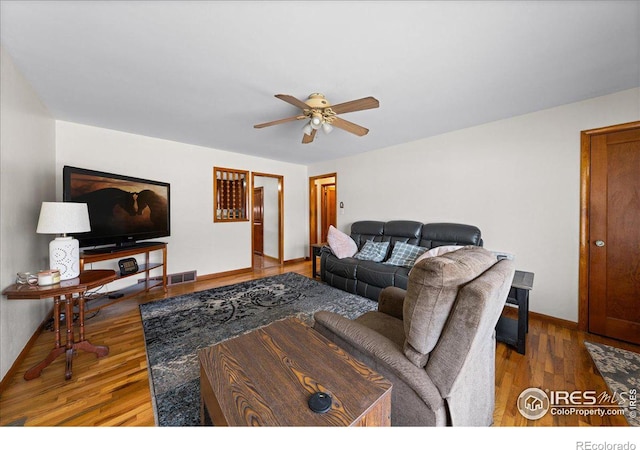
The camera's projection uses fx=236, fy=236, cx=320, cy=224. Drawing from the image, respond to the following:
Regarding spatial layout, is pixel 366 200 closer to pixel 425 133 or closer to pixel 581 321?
pixel 425 133

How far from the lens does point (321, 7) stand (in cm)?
131

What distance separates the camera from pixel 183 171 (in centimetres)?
389

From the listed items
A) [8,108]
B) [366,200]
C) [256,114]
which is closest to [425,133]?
[366,200]

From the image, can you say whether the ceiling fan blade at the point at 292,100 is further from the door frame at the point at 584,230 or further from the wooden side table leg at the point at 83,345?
the door frame at the point at 584,230

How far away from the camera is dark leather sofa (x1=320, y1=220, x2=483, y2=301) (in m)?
2.98

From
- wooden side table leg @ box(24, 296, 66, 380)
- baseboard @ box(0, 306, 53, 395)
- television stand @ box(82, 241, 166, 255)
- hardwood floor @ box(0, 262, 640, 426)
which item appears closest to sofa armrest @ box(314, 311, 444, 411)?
hardwood floor @ box(0, 262, 640, 426)

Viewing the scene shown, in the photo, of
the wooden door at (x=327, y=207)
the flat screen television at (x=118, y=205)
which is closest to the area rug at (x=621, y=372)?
the flat screen television at (x=118, y=205)

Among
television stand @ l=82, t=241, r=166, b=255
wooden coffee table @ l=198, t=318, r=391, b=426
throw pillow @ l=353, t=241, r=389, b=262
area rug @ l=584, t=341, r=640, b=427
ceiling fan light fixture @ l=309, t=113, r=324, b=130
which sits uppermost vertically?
→ ceiling fan light fixture @ l=309, t=113, r=324, b=130

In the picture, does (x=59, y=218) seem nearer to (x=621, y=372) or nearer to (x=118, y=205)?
(x=118, y=205)

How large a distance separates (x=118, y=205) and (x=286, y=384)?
3.19 m

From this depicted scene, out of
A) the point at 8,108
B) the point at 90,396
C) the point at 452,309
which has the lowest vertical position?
the point at 90,396

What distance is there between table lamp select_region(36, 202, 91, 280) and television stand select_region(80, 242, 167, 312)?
1.71 ft

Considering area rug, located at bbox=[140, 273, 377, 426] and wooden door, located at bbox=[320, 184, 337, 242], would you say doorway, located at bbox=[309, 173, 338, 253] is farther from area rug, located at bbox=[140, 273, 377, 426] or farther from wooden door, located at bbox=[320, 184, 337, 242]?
area rug, located at bbox=[140, 273, 377, 426]

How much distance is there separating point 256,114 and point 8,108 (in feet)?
6.18
